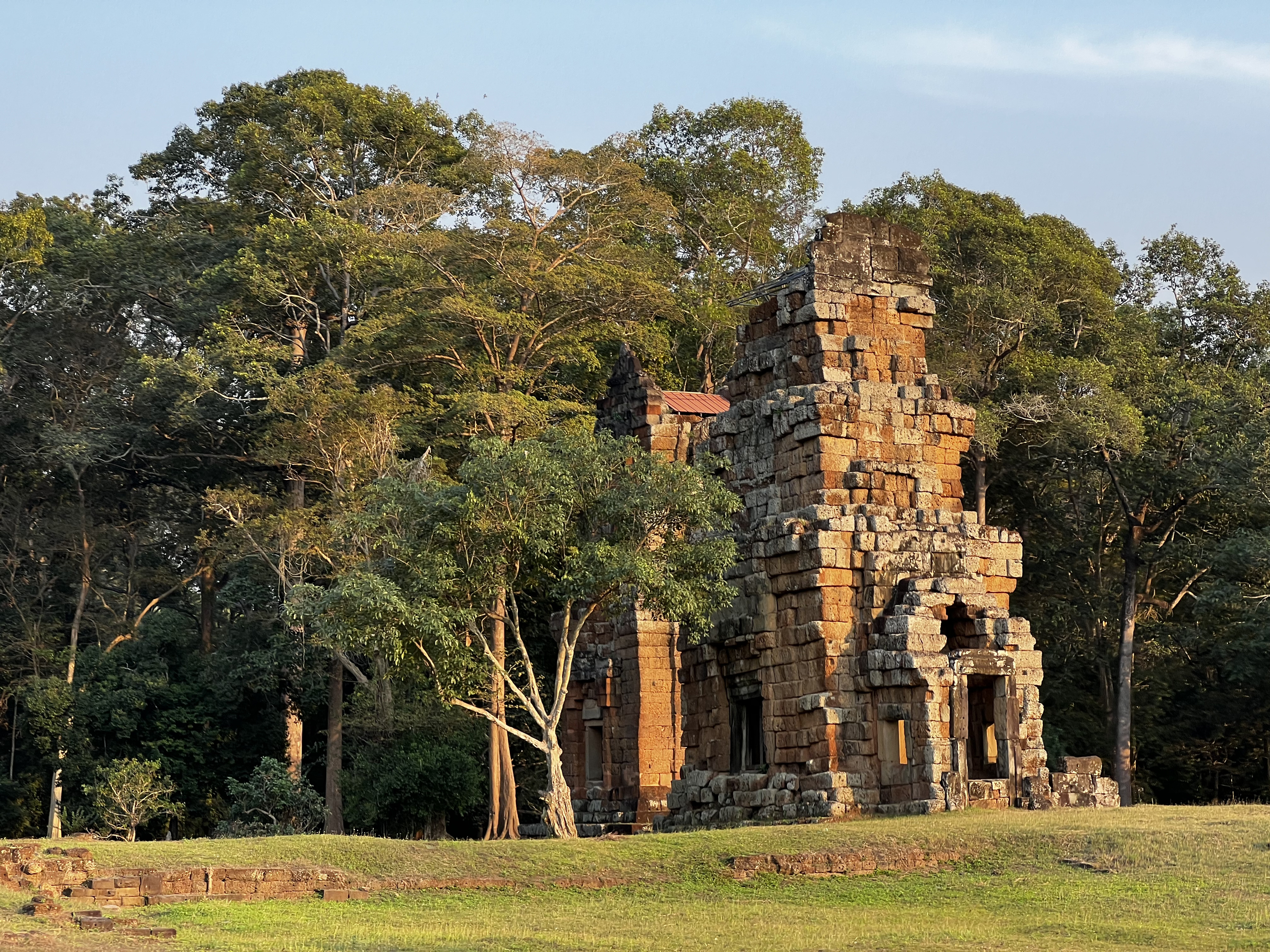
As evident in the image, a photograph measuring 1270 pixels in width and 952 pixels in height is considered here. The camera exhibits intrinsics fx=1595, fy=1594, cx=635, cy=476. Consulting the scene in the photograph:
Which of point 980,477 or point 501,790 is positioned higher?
point 980,477

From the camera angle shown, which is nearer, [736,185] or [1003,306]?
[1003,306]

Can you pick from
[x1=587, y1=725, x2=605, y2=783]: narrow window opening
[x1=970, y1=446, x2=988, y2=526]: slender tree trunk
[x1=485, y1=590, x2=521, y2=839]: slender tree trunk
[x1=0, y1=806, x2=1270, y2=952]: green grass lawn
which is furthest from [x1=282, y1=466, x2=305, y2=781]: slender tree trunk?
[x1=0, y1=806, x2=1270, y2=952]: green grass lawn

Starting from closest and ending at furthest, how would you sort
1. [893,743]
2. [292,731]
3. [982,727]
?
1. [893,743]
2. [982,727]
3. [292,731]

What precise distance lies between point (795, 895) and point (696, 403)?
13.4 meters

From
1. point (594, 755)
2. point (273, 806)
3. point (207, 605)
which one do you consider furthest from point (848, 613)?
point (207, 605)

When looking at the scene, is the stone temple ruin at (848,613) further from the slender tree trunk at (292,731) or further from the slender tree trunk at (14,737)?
the slender tree trunk at (14,737)

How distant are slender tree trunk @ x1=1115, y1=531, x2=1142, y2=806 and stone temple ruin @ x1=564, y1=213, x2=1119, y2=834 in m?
11.0

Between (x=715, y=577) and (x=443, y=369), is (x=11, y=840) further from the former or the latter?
(x=443, y=369)

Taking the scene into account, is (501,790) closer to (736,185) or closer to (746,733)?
(746,733)

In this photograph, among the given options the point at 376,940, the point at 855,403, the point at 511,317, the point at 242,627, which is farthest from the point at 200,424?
the point at 376,940

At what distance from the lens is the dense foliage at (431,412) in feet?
107

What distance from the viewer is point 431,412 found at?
113 ft

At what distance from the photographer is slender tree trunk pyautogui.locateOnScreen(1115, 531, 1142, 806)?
3222 cm

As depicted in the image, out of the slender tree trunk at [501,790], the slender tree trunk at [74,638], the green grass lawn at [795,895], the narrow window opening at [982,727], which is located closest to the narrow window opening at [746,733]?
the narrow window opening at [982,727]
